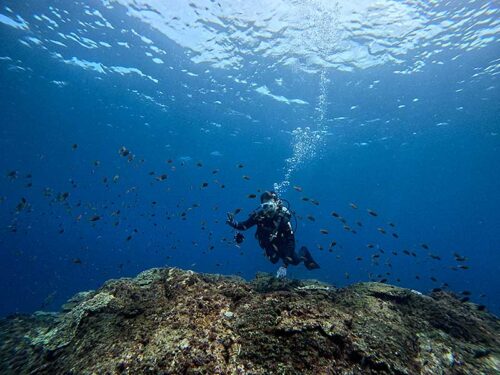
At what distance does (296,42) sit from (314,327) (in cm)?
2045

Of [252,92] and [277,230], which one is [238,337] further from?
[252,92]

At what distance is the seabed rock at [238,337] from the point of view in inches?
104

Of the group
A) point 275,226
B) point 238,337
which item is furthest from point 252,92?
point 238,337

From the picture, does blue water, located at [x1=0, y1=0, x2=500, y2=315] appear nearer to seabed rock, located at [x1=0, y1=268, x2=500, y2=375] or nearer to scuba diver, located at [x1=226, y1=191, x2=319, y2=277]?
scuba diver, located at [x1=226, y1=191, x2=319, y2=277]

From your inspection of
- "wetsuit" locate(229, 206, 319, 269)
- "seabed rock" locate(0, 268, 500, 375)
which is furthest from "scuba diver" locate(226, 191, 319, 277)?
"seabed rock" locate(0, 268, 500, 375)

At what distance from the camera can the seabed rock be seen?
265 centimetres

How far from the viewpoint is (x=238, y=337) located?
289cm

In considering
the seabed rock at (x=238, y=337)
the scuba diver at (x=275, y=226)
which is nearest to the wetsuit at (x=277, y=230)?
the scuba diver at (x=275, y=226)

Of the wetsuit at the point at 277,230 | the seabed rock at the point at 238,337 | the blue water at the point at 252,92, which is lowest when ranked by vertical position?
the wetsuit at the point at 277,230

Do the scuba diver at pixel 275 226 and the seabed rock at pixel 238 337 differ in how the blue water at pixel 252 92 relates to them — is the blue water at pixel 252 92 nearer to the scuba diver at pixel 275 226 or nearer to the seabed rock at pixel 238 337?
the scuba diver at pixel 275 226

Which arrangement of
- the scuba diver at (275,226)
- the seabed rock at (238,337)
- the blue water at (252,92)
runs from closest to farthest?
1. the seabed rock at (238,337)
2. the scuba diver at (275,226)
3. the blue water at (252,92)

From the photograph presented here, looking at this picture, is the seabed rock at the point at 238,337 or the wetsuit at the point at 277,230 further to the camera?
the wetsuit at the point at 277,230

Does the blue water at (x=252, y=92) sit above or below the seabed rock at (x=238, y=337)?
above

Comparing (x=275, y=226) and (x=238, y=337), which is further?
(x=275, y=226)
